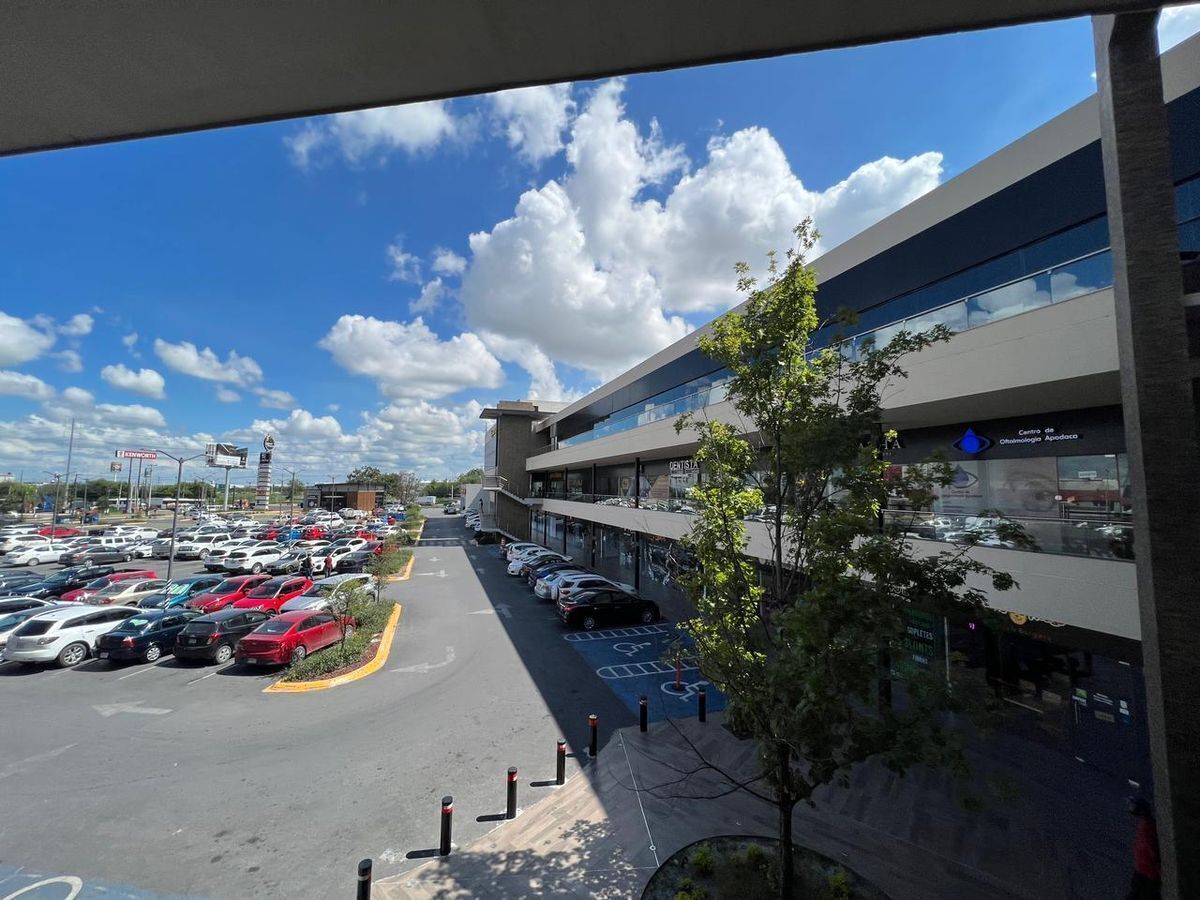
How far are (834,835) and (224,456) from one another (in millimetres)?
67539

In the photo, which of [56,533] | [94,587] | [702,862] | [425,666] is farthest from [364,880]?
[56,533]

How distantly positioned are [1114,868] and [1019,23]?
10190 millimetres

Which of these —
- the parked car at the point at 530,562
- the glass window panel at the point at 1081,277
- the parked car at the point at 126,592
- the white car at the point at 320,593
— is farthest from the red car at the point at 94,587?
the glass window panel at the point at 1081,277

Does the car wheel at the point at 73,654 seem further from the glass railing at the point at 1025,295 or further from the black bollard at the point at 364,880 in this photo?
the glass railing at the point at 1025,295

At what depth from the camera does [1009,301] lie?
7.91m

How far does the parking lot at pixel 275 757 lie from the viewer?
21.4 ft

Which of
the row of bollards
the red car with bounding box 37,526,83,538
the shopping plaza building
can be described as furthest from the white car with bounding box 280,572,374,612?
the red car with bounding box 37,526,83,538

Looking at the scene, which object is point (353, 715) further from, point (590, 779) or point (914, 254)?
point (914, 254)

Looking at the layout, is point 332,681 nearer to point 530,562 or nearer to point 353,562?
point 530,562

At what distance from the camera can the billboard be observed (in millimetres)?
49213

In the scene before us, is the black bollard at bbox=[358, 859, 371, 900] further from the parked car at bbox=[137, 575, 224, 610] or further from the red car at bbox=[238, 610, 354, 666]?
the parked car at bbox=[137, 575, 224, 610]

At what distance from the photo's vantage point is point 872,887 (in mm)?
6168

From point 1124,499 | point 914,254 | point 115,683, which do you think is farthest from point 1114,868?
point 115,683

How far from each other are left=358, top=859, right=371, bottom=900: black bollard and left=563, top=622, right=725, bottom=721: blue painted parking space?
18.0 ft
